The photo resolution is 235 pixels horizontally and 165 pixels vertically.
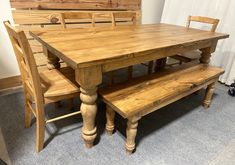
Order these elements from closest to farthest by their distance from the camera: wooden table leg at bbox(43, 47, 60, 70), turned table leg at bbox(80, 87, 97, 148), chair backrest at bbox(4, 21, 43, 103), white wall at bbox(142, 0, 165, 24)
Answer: chair backrest at bbox(4, 21, 43, 103) → turned table leg at bbox(80, 87, 97, 148) → wooden table leg at bbox(43, 47, 60, 70) → white wall at bbox(142, 0, 165, 24)

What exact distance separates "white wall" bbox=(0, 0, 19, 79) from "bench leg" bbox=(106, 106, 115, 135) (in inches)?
56.2

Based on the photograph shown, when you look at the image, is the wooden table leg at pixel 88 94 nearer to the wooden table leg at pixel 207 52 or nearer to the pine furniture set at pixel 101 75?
the pine furniture set at pixel 101 75

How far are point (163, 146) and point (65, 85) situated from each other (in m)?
0.92

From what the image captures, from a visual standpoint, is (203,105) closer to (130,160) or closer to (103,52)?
(130,160)

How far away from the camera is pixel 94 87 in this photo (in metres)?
1.28

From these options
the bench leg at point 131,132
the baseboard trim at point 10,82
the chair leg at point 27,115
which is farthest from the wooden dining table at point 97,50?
the baseboard trim at point 10,82

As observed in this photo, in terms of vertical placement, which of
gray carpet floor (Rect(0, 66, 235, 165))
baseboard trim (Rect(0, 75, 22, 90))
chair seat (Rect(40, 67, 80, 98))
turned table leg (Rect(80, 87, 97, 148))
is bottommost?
gray carpet floor (Rect(0, 66, 235, 165))

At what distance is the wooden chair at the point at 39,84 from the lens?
1165 millimetres

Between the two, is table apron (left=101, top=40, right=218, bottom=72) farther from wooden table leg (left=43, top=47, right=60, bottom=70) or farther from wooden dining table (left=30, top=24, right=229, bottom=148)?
wooden table leg (left=43, top=47, right=60, bottom=70)

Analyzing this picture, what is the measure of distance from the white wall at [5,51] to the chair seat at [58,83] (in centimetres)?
89

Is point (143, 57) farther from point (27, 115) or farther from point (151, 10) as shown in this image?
point (151, 10)

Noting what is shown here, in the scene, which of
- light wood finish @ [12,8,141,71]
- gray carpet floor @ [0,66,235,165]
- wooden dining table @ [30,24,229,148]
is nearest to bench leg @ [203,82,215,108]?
gray carpet floor @ [0,66,235,165]

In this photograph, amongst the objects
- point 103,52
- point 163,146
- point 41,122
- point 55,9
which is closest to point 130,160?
point 163,146

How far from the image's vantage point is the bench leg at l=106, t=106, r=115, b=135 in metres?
1.52
